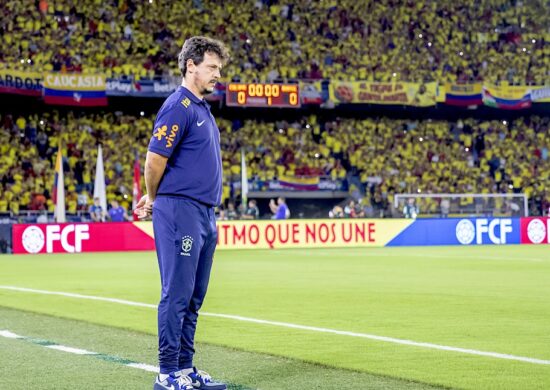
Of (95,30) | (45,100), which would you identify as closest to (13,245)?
(45,100)

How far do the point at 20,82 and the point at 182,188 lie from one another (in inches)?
1563

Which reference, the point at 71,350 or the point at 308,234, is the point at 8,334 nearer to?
the point at 71,350

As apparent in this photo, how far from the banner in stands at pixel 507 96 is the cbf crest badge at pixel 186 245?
48.7m

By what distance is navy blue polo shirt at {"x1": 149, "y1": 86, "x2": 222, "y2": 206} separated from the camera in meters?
6.77

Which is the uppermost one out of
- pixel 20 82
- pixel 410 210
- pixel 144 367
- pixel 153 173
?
pixel 20 82

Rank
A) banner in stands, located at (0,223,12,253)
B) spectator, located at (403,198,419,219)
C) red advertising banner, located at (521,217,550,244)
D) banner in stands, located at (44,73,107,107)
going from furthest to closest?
1. banner in stands, located at (44,73,107,107)
2. spectator, located at (403,198,419,219)
3. red advertising banner, located at (521,217,550,244)
4. banner in stands, located at (0,223,12,253)

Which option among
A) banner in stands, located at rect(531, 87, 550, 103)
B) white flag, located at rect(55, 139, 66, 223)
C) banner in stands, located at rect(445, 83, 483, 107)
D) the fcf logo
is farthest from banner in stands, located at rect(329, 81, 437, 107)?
the fcf logo

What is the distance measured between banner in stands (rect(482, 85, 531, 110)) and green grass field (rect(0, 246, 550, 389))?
31.3 metres

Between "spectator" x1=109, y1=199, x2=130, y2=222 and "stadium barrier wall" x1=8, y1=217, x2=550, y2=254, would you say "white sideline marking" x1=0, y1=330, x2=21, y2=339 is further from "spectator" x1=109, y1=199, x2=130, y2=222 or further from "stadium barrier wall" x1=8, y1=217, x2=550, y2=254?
"spectator" x1=109, y1=199, x2=130, y2=222

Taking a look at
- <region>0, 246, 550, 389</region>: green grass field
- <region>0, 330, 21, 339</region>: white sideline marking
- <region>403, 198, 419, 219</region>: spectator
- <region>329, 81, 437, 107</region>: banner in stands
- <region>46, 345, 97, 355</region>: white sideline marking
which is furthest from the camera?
<region>329, 81, 437, 107</region>: banner in stands

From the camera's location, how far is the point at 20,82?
44.8 m

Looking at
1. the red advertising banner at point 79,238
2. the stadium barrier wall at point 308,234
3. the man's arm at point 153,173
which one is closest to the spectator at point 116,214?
the stadium barrier wall at point 308,234

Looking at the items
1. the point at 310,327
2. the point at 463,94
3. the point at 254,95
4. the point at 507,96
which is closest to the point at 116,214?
the point at 254,95

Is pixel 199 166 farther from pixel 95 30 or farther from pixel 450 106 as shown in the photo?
pixel 450 106
